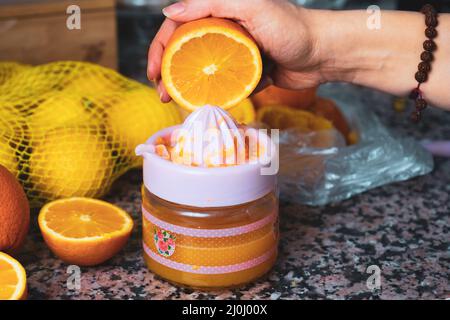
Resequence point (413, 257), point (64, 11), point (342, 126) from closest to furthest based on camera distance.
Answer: point (413, 257)
point (342, 126)
point (64, 11)

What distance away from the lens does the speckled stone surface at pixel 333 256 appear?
0.78 metres

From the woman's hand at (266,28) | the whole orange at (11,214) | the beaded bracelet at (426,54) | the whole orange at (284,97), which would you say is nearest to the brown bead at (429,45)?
the beaded bracelet at (426,54)

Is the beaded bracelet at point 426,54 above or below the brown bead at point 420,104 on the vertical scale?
above

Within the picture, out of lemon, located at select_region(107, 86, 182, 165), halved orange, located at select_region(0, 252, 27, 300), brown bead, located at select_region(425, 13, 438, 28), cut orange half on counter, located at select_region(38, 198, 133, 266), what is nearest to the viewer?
halved orange, located at select_region(0, 252, 27, 300)

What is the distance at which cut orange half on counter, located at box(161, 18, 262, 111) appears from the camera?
83 cm

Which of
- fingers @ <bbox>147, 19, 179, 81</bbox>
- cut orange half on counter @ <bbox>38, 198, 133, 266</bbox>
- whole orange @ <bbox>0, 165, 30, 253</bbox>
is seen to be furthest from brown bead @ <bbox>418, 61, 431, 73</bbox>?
whole orange @ <bbox>0, 165, 30, 253</bbox>

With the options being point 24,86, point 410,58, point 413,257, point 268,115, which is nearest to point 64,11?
point 24,86

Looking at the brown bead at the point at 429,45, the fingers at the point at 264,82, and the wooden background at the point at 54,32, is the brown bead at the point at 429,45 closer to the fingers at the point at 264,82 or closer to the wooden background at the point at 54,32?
the fingers at the point at 264,82

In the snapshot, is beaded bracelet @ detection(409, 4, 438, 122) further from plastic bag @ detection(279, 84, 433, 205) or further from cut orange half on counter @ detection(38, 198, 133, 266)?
cut orange half on counter @ detection(38, 198, 133, 266)

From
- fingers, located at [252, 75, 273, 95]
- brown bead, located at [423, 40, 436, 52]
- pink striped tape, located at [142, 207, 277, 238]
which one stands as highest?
brown bead, located at [423, 40, 436, 52]

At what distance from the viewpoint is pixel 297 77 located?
3.42 ft

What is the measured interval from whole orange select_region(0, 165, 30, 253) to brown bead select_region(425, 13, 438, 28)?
1.91 feet
